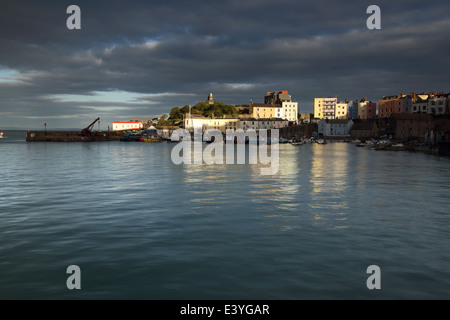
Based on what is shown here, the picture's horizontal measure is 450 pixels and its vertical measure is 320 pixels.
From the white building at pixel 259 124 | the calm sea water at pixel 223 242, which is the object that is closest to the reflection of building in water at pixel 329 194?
the calm sea water at pixel 223 242

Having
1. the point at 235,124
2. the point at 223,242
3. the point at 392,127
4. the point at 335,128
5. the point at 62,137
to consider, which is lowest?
the point at 223,242

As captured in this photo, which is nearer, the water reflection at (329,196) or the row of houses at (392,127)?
the water reflection at (329,196)

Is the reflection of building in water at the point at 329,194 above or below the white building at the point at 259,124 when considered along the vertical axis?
below

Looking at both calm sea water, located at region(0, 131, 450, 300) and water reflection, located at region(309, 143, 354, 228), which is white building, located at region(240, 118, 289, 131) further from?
calm sea water, located at region(0, 131, 450, 300)

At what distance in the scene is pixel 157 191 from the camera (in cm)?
3111

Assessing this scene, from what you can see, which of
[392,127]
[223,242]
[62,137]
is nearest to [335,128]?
[392,127]

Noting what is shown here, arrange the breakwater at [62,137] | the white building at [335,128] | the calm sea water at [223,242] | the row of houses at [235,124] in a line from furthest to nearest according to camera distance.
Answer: the row of houses at [235,124], the white building at [335,128], the breakwater at [62,137], the calm sea water at [223,242]

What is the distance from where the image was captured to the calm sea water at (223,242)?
11422mm

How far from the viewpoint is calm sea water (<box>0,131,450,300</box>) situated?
11.4 m

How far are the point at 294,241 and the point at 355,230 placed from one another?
12.8 feet

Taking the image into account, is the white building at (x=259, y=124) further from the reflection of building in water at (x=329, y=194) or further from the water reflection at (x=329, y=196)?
the water reflection at (x=329, y=196)

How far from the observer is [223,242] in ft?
53.3

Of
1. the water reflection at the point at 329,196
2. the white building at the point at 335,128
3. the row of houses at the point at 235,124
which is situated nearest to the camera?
the water reflection at the point at 329,196

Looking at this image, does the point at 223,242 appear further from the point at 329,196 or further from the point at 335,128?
the point at 335,128
